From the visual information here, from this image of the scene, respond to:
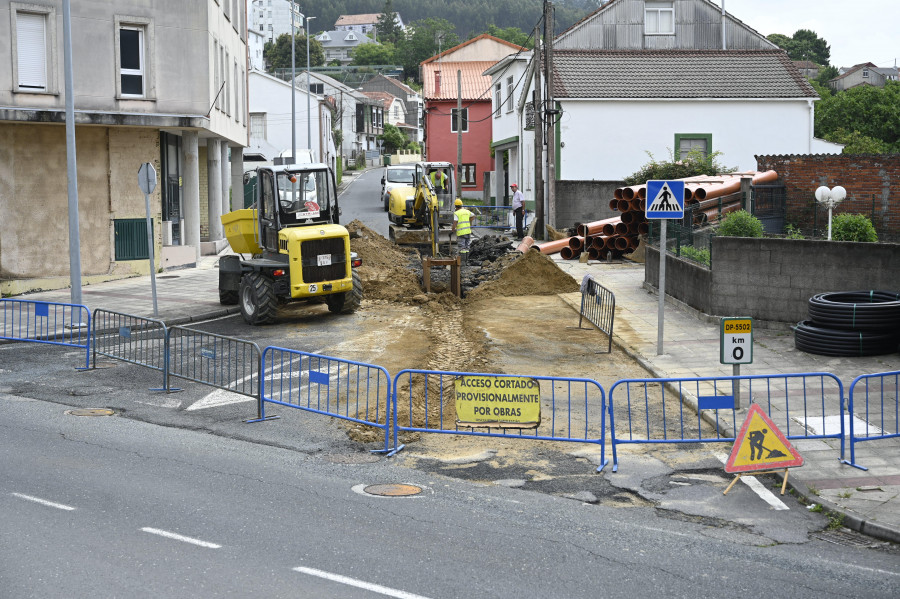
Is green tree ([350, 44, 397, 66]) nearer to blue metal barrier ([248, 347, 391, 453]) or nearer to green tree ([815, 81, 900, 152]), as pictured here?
green tree ([815, 81, 900, 152])

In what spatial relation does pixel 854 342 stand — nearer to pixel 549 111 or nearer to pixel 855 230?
pixel 855 230

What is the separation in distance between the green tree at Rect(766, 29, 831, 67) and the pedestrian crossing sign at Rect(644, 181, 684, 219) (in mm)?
106632

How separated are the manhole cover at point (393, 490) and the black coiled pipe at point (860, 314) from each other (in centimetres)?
880

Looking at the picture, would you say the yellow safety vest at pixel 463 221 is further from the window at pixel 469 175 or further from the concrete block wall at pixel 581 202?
the window at pixel 469 175

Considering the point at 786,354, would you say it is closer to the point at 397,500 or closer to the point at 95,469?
the point at 397,500

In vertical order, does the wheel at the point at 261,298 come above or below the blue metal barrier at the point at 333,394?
above

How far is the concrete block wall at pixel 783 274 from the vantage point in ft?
55.1

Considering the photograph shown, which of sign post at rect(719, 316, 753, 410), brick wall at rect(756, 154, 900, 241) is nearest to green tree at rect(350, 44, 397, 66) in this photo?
brick wall at rect(756, 154, 900, 241)

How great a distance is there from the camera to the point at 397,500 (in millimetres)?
8852

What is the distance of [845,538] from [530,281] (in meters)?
16.3

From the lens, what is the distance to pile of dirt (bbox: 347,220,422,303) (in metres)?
23.0

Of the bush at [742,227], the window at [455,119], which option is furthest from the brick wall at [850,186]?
the window at [455,119]

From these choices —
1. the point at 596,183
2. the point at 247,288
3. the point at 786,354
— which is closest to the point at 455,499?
the point at 786,354

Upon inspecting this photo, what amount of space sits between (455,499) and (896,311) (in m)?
9.31
